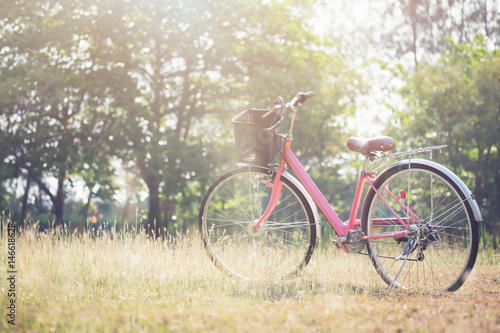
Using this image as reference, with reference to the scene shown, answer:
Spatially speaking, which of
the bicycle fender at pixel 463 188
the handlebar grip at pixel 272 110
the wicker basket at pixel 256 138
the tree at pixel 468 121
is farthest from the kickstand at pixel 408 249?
the tree at pixel 468 121

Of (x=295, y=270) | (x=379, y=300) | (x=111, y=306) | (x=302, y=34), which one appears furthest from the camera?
(x=302, y=34)

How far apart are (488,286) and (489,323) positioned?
1444mm

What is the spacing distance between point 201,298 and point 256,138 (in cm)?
125

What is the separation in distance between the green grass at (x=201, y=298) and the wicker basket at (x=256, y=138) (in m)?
0.95

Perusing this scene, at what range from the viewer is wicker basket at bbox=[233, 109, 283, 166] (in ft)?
13.0

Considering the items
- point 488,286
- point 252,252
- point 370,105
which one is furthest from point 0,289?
point 370,105

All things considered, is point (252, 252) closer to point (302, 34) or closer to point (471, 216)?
point (471, 216)

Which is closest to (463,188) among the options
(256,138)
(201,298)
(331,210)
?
(331,210)

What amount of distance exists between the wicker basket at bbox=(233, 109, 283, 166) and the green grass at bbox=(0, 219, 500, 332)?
0.95 m

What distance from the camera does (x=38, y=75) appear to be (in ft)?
27.7

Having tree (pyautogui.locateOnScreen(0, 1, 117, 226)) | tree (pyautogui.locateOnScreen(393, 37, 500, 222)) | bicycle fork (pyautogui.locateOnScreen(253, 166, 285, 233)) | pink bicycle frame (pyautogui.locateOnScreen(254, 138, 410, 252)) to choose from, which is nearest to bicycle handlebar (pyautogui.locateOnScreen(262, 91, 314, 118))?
pink bicycle frame (pyautogui.locateOnScreen(254, 138, 410, 252))

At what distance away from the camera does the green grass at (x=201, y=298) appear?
2730 mm

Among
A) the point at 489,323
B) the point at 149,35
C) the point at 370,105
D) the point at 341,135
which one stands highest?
the point at 149,35

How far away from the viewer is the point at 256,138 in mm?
3977
